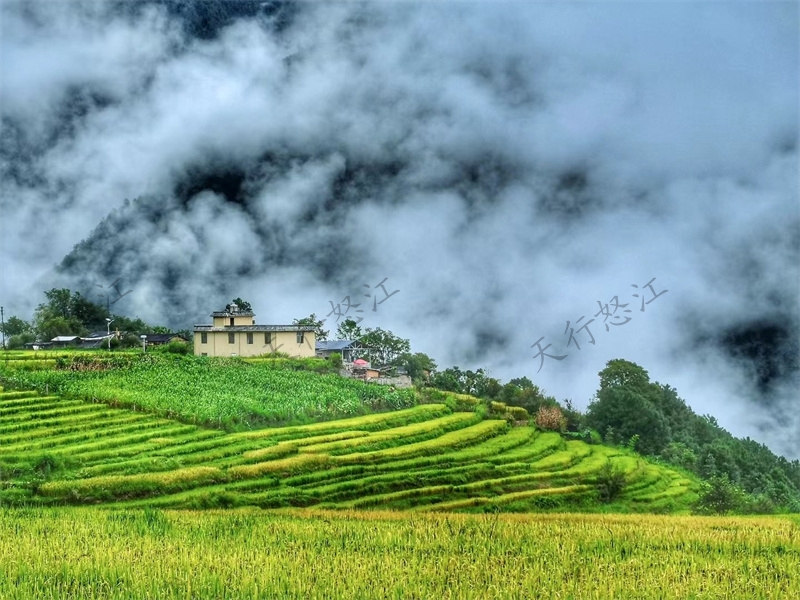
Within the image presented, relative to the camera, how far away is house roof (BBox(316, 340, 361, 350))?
25705mm

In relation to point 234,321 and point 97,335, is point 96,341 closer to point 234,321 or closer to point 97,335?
point 97,335

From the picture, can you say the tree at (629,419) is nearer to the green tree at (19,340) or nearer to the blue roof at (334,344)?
the blue roof at (334,344)

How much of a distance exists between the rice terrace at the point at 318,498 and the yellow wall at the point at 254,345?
87cm

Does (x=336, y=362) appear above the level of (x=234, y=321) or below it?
below

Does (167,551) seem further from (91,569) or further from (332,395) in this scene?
(332,395)

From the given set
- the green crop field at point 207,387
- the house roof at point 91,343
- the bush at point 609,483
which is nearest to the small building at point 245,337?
the green crop field at point 207,387

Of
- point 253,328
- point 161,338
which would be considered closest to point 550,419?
point 253,328

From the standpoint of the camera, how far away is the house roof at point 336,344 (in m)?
25.7

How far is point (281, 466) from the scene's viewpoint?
11.1 metres

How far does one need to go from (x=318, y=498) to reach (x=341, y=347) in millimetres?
14973

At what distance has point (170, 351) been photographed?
61.7 feet

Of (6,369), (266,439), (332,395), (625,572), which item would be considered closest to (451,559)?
(625,572)

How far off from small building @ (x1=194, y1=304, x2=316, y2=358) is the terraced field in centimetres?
633

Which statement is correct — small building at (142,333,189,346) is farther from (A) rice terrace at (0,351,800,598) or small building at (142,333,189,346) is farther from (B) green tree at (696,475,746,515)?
(B) green tree at (696,475,746,515)
